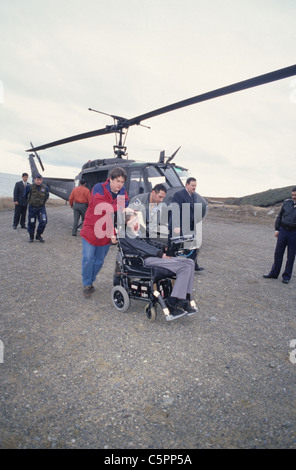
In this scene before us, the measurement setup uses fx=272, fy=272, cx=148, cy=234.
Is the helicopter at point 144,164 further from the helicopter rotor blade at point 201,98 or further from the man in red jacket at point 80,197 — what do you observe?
the man in red jacket at point 80,197

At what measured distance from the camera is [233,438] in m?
2.16

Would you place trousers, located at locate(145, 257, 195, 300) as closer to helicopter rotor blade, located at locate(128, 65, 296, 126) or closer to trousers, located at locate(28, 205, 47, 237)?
helicopter rotor blade, located at locate(128, 65, 296, 126)

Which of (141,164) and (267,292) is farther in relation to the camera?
(141,164)

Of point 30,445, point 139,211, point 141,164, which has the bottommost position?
point 30,445

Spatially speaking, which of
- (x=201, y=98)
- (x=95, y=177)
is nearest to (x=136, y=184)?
(x=95, y=177)

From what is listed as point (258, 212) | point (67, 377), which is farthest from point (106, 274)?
point (258, 212)

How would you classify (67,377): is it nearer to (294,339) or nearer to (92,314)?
(92,314)

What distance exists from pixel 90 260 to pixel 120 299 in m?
0.87

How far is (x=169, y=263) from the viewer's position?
12.9 ft

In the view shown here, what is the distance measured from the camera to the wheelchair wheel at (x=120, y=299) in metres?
4.22

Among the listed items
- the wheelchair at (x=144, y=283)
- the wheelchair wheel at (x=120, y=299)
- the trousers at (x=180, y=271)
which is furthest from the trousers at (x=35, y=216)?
the trousers at (x=180, y=271)

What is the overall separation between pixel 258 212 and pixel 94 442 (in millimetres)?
24666

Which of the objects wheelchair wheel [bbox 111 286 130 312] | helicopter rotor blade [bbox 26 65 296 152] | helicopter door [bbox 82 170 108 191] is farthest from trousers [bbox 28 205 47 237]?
wheelchair wheel [bbox 111 286 130 312]

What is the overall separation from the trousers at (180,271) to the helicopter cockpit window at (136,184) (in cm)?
503
